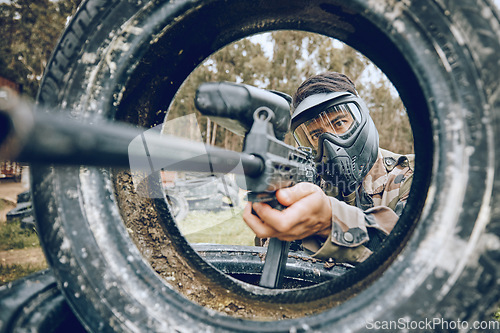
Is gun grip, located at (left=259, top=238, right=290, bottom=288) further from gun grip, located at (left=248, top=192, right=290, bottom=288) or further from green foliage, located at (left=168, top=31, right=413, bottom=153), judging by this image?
A: green foliage, located at (left=168, top=31, right=413, bottom=153)

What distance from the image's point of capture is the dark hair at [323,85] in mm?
2389

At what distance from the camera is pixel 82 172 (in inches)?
30.0

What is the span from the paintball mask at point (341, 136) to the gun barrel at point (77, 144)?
5.41ft

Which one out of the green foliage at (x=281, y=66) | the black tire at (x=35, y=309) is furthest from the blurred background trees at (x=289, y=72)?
the black tire at (x=35, y=309)

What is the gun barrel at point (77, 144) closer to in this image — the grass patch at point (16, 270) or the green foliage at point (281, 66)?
the grass patch at point (16, 270)

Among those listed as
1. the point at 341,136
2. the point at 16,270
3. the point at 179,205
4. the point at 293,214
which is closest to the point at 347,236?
the point at 293,214

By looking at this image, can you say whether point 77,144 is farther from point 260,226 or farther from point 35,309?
point 260,226

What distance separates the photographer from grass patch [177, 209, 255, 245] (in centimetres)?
441

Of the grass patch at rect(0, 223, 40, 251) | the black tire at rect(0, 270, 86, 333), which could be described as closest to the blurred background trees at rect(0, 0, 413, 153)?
the grass patch at rect(0, 223, 40, 251)

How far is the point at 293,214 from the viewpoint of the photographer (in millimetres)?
1117

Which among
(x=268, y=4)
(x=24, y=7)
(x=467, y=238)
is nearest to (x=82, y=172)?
(x=268, y=4)

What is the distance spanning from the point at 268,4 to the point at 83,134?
827 mm

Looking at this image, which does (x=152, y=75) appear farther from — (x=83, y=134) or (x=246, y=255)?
(x=246, y=255)

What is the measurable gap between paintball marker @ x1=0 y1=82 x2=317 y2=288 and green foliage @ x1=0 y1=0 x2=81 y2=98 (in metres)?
7.78
